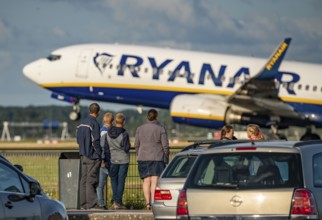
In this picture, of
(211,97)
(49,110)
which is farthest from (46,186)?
(49,110)

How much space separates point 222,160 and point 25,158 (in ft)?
54.8

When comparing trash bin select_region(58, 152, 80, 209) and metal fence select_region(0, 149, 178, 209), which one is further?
metal fence select_region(0, 149, 178, 209)

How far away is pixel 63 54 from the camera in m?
50.2

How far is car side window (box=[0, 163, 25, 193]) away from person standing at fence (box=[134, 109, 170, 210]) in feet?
23.0

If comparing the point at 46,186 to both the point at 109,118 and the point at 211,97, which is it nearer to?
the point at 109,118

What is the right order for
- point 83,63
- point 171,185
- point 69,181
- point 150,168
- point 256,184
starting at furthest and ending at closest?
1. point 83,63
2. point 69,181
3. point 150,168
4. point 171,185
5. point 256,184

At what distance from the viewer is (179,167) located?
17.4 m

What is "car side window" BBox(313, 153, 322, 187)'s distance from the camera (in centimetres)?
1334

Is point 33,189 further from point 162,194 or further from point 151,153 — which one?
point 151,153

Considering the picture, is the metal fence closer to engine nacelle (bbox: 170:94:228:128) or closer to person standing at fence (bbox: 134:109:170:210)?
person standing at fence (bbox: 134:109:170:210)

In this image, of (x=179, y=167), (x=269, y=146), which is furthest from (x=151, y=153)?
(x=269, y=146)

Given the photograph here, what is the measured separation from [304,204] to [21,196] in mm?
3531

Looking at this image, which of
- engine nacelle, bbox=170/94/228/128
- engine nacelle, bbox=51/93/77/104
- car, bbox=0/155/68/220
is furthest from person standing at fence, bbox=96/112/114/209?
engine nacelle, bbox=51/93/77/104

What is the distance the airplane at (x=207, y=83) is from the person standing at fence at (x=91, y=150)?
82.2 feet
